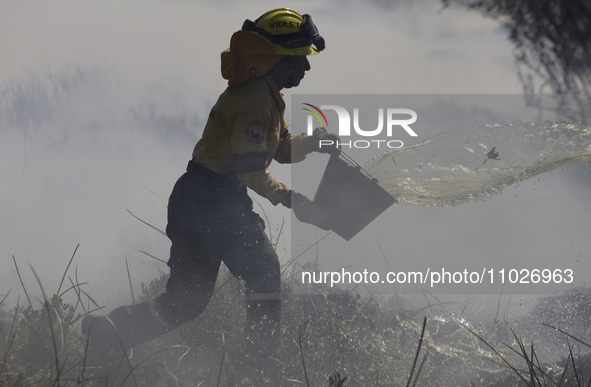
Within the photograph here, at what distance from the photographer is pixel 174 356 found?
2930mm

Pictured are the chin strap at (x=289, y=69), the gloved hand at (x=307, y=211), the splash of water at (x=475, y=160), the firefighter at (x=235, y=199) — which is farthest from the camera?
the splash of water at (x=475, y=160)

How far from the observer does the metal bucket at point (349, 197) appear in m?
2.61

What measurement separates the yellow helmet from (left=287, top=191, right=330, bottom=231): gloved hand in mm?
1055

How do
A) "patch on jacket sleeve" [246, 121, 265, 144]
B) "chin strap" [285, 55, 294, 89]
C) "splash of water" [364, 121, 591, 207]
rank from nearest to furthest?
1. "patch on jacket sleeve" [246, 121, 265, 144]
2. "chin strap" [285, 55, 294, 89]
3. "splash of water" [364, 121, 591, 207]

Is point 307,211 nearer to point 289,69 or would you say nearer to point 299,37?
point 289,69

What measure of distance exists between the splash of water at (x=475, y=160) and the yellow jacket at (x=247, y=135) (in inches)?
44.5

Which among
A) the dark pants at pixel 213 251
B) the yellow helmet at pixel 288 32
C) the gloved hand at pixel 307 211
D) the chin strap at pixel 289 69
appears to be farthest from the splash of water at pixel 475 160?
the dark pants at pixel 213 251

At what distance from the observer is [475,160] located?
124 inches

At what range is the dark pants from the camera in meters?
2.47

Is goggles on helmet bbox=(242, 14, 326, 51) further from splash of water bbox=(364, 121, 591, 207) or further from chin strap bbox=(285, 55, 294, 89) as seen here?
splash of water bbox=(364, 121, 591, 207)

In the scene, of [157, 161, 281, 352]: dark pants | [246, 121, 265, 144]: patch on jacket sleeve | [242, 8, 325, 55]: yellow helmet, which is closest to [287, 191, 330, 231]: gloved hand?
[157, 161, 281, 352]: dark pants

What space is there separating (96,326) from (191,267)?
896 millimetres

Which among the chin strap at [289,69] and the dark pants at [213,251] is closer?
the dark pants at [213,251]

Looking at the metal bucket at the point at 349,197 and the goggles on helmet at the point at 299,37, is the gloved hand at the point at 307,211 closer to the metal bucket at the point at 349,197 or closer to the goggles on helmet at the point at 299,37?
the metal bucket at the point at 349,197
